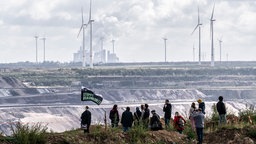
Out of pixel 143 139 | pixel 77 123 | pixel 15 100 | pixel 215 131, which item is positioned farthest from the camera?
pixel 15 100

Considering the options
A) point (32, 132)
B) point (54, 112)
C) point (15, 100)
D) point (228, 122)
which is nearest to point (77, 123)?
point (54, 112)

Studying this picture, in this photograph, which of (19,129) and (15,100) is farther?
(15,100)

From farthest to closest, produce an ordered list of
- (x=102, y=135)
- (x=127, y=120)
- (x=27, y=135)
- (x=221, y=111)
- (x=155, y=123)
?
1. (x=221, y=111)
2. (x=127, y=120)
3. (x=155, y=123)
4. (x=102, y=135)
5. (x=27, y=135)

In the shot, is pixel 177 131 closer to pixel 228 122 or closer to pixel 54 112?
pixel 228 122

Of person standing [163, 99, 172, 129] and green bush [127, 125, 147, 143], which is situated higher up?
person standing [163, 99, 172, 129]

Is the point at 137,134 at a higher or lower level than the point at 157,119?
lower

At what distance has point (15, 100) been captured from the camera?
193250 mm

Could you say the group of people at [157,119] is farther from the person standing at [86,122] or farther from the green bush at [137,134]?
the green bush at [137,134]

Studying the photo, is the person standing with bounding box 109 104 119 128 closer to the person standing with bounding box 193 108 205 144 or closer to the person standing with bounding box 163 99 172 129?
the person standing with bounding box 163 99 172 129

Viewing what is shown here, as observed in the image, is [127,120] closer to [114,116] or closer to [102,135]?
[114,116]

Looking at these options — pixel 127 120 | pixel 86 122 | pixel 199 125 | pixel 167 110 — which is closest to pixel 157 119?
pixel 127 120

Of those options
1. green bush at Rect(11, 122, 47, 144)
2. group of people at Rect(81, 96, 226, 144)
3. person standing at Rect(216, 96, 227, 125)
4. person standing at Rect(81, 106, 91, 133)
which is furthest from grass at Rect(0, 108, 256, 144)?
person standing at Rect(216, 96, 227, 125)

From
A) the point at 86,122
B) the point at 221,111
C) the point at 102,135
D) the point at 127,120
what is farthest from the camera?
the point at 221,111

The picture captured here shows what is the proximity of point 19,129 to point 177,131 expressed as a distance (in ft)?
35.5
